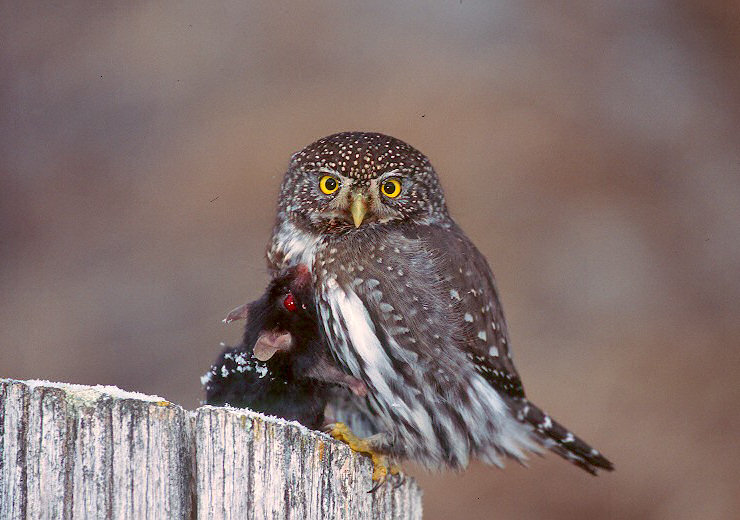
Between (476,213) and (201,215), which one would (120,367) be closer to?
(201,215)

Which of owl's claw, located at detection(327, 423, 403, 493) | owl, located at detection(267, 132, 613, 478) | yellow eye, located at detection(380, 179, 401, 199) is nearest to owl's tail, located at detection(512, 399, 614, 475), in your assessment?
owl, located at detection(267, 132, 613, 478)

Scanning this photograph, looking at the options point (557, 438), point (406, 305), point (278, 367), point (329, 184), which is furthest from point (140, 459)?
point (557, 438)

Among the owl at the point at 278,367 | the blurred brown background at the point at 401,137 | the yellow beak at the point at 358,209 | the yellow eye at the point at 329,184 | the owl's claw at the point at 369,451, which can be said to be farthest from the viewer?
the blurred brown background at the point at 401,137

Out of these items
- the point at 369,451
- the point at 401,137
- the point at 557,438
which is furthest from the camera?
the point at 401,137

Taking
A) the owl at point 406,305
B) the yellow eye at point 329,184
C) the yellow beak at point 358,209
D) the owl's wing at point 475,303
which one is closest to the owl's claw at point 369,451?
the owl at point 406,305

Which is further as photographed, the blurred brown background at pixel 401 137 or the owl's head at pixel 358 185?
the blurred brown background at pixel 401 137

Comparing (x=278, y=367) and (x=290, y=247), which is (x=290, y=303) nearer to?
(x=278, y=367)

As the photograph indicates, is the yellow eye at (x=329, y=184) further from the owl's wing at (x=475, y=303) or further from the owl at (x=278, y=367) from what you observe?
the owl at (x=278, y=367)

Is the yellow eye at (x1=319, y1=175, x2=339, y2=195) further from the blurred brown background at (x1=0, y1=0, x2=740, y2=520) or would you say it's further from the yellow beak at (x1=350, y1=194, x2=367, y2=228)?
the blurred brown background at (x1=0, y1=0, x2=740, y2=520)
